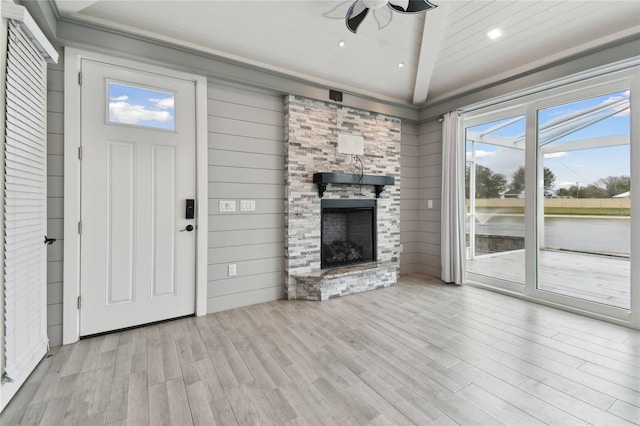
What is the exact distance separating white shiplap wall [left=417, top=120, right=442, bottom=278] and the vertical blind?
467 cm

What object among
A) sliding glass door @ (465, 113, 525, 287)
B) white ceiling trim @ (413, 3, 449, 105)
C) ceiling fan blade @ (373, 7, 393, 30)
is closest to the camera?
ceiling fan blade @ (373, 7, 393, 30)

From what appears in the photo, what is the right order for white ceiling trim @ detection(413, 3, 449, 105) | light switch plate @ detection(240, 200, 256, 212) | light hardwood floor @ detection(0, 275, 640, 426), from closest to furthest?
light hardwood floor @ detection(0, 275, 640, 426) → white ceiling trim @ detection(413, 3, 449, 105) → light switch plate @ detection(240, 200, 256, 212)

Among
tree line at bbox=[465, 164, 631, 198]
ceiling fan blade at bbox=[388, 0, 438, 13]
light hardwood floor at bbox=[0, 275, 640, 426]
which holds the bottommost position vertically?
light hardwood floor at bbox=[0, 275, 640, 426]

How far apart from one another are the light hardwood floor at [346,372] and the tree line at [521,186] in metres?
1.35

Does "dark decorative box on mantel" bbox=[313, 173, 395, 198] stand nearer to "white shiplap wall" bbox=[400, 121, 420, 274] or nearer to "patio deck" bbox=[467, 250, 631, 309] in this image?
"white shiplap wall" bbox=[400, 121, 420, 274]

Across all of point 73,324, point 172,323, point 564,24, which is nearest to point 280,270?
point 172,323

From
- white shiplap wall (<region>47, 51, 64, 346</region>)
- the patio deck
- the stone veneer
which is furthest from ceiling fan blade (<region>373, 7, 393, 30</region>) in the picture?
the patio deck

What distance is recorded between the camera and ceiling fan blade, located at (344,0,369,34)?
7.70ft

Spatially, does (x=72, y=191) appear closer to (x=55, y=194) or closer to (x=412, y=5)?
(x=55, y=194)

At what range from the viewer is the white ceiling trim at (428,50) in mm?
3021

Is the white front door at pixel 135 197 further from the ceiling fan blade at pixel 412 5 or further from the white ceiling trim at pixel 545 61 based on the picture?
the white ceiling trim at pixel 545 61

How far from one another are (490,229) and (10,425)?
4952mm

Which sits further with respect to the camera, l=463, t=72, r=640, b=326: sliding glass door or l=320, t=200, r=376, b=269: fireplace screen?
l=320, t=200, r=376, b=269: fireplace screen

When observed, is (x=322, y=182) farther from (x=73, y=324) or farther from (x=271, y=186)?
(x=73, y=324)
